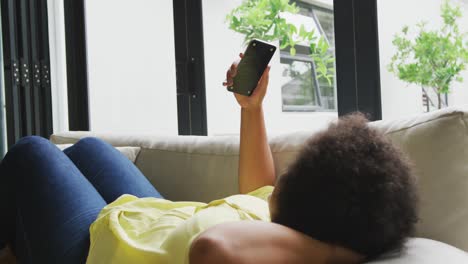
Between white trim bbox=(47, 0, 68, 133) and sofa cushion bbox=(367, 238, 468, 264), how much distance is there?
2317mm

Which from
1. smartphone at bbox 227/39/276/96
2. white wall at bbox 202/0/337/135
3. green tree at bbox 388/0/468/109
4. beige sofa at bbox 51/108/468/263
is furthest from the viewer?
white wall at bbox 202/0/337/135

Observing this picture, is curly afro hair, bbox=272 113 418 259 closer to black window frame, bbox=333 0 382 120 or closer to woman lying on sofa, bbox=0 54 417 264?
woman lying on sofa, bbox=0 54 417 264

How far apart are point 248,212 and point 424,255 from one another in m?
0.30

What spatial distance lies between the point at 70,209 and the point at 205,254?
0.58 meters

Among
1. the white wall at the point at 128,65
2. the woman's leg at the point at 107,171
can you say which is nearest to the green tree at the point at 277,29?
the white wall at the point at 128,65

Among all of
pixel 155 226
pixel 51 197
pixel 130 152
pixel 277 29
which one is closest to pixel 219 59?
pixel 277 29

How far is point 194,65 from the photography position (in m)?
2.46

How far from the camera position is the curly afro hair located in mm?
637

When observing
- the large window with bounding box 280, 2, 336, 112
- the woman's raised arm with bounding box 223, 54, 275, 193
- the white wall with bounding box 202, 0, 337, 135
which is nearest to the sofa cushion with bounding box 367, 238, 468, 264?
the woman's raised arm with bounding box 223, 54, 275, 193

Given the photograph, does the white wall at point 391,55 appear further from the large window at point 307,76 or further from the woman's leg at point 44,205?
the woman's leg at point 44,205

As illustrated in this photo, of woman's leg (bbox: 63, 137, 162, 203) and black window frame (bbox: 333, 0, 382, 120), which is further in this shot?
black window frame (bbox: 333, 0, 382, 120)

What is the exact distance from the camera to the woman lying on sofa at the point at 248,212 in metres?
0.62

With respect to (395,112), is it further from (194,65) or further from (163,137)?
(194,65)

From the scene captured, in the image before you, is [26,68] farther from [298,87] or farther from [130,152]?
[298,87]
